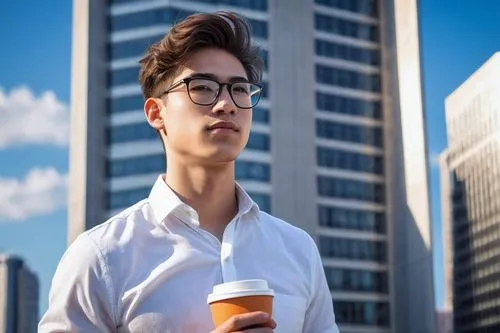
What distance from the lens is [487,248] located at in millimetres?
71438

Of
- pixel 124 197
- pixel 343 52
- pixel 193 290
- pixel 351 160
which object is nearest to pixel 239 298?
pixel 193 290

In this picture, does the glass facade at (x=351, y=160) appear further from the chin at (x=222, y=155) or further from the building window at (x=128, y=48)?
the chin at (x=222, y=155)

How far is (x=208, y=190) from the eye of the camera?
5.83ft

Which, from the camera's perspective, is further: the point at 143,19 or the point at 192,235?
the point at 143,19

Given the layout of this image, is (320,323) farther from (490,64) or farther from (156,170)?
(490,64)

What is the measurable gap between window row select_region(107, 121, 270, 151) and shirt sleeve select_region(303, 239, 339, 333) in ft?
124

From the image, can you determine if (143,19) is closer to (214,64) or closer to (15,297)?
(214,64)

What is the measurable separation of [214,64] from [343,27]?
4430 cm

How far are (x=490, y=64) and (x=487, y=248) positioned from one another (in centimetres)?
1564

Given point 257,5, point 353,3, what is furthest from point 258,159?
point 353,3

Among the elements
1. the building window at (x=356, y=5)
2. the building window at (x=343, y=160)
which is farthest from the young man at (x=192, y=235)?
the building window at (x=356, y=5)

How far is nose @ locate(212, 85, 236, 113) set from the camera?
1.70m

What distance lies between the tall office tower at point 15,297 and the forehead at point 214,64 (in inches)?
3140

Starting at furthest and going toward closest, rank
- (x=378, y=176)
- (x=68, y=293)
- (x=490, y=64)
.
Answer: (x=490, y=64) → (x=378, y=176) → (x=68, y=293)
